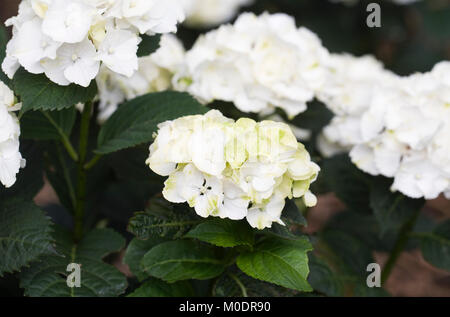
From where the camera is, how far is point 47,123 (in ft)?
4.88

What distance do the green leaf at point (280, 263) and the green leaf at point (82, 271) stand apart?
30 centimetres

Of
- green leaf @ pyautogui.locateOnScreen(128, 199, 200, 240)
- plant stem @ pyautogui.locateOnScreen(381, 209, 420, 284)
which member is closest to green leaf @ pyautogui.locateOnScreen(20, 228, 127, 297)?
green leaf @ pyautogui.locateOnScreen(128, 199, 200, 240)

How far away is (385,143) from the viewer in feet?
5.05

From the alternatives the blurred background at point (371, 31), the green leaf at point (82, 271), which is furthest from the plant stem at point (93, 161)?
the blurred background at point (371, 31)

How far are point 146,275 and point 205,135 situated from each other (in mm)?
366

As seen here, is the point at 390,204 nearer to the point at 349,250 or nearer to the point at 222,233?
the point at 349,250

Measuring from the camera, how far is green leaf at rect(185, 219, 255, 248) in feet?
4.03

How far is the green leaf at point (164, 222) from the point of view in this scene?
1284 mm

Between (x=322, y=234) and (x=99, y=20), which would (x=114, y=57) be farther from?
(x=322, y=234)

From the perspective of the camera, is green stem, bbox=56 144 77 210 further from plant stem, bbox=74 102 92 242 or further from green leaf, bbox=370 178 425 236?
green leaf, bbox=370 178 425 236

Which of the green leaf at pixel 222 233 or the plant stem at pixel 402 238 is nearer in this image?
the green leaf at pixel 222 233

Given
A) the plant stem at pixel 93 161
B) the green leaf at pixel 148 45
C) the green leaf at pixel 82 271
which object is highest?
the green leaf at pixel 148 45

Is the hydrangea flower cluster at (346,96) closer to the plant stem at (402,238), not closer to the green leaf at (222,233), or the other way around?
the plant stem at (402,238)

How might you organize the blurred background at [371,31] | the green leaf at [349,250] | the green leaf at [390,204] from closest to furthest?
the green leaf at [390,204] → the green leaf at [349,250] → the blurred background at [371,31]
